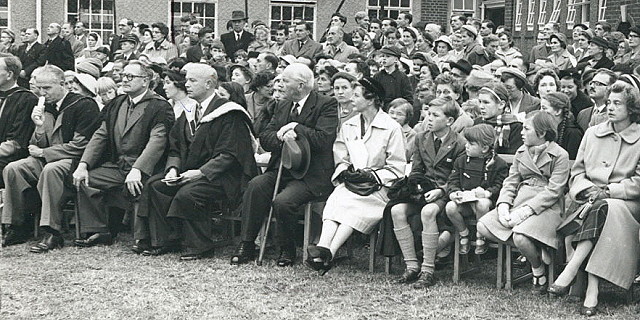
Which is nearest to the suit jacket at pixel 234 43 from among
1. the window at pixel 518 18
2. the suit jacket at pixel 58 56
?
the suit jacket at pixel 58 56

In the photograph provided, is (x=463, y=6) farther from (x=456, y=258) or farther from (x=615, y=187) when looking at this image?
(x=615, y=187)

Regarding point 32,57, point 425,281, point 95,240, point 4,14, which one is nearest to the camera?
point 425,281

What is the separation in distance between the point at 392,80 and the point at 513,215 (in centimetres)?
410

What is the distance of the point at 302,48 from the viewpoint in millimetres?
14281

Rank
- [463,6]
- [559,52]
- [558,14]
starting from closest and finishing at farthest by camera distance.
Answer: [559,52] < [558,14] < [463,6]

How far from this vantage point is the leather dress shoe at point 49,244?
8.38 meters

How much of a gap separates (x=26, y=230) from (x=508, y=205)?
15.5 feet

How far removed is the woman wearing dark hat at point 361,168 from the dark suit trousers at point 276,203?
337 millimetres

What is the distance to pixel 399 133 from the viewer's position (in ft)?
25.2

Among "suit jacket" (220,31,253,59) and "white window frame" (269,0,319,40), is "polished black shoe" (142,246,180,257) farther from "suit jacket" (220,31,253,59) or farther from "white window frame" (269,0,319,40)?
"white window frame" (269,0,319,40)

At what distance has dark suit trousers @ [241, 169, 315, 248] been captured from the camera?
25.7 ft

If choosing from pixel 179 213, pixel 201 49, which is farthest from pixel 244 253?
pixel 201 49

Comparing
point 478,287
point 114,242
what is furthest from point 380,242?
point 114,242

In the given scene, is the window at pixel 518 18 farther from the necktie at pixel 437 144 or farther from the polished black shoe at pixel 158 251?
the polished black shoe at pixel 158 251
